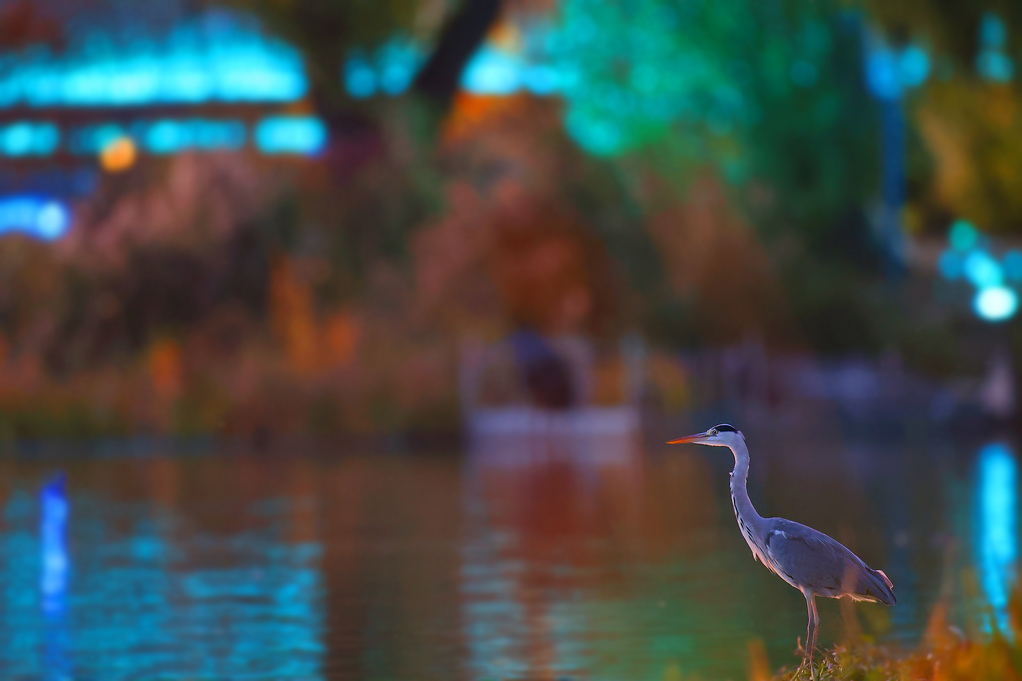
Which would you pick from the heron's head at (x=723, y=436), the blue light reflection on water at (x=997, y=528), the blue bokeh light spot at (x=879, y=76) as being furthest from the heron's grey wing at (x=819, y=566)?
the blue bokeh light spot at (x=879, y=76)

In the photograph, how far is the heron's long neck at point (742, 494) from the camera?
8.36 m

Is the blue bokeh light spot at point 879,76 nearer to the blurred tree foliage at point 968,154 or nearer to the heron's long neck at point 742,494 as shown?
the blurred tree foliage at point 968,154

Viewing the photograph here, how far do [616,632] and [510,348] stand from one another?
24898mm

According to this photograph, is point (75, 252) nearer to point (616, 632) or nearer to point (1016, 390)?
point (1016, 390)

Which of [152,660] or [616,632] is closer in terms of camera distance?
[152,660]

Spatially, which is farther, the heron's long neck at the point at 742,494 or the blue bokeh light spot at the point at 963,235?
the blue bokeh light spot at the point at 963,235

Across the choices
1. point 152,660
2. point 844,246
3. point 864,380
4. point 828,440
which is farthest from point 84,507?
point 844,246

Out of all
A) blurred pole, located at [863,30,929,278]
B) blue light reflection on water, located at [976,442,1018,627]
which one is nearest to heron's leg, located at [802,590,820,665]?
blue light reflection on water, located at [976,442,1018,627]

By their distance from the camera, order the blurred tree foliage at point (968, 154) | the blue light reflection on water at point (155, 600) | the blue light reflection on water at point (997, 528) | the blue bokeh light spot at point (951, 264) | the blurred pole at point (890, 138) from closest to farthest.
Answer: the blue light reflection on water at point (155, 600)
the blue light reflection on water at point (997, 528)
the blurred pole at point (890, 138)
the blurred tree foliage at point (968, 154)
the blue bokeh light spot at point (951, 264)

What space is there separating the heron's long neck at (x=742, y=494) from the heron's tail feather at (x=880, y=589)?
0.56 meters

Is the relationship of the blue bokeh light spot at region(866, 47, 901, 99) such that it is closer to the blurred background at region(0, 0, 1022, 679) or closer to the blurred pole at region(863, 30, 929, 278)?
the blurred pole at region(863, 30, 929, 278)

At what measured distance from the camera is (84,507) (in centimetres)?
2241

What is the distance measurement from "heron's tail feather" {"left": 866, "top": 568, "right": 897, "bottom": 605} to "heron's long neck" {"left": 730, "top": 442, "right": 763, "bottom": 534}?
56 cm

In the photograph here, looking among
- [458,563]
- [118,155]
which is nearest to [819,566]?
[458,563]
